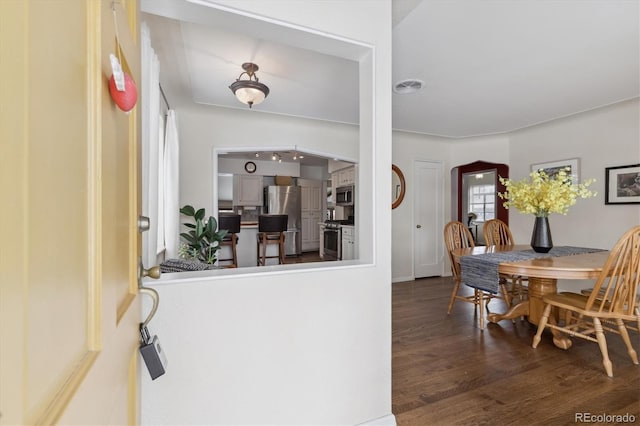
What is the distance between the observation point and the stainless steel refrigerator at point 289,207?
7.60 metres

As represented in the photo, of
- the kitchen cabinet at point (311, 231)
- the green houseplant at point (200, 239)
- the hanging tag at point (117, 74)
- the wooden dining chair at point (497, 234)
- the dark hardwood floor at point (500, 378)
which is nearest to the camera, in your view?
the hanging tag at point (117, 74)

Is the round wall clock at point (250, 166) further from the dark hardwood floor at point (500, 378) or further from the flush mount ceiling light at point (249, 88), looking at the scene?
the dark hardwood floor at point (500, 378)

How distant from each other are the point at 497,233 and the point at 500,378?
7.73 feet

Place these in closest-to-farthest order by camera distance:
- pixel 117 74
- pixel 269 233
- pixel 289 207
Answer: pixel 117 74 → pixel 269 233 → pixel 289 207

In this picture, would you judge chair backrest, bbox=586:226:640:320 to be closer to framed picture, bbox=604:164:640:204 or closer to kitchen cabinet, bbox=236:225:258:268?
framed picture, bbox=604:164:640:204

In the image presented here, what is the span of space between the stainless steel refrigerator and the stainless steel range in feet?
2.62

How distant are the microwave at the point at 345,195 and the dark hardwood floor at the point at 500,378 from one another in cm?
356

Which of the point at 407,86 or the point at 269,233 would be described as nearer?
the point at 407,86

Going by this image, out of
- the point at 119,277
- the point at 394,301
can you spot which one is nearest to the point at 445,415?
the point at 119,277

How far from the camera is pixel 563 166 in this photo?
13.5ft

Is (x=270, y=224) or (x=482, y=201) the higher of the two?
(x=482, y=201)

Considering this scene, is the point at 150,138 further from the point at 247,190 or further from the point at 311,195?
the point at 311,195

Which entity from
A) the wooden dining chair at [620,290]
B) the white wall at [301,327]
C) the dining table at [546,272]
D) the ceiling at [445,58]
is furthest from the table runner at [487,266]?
the ceiling at [445,58]

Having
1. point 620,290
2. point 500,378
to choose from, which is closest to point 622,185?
point 620,290
